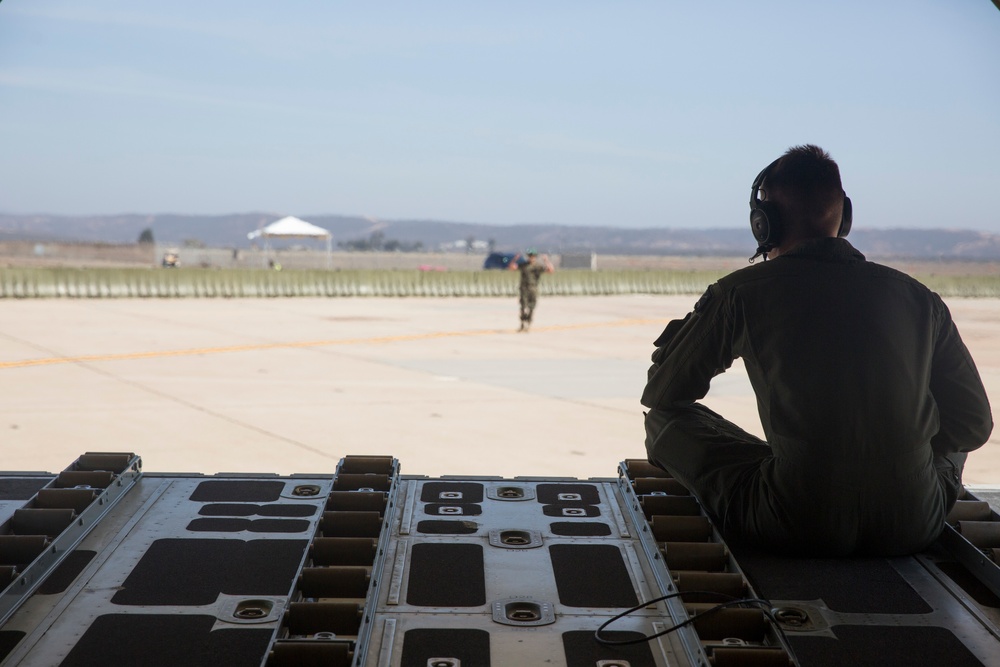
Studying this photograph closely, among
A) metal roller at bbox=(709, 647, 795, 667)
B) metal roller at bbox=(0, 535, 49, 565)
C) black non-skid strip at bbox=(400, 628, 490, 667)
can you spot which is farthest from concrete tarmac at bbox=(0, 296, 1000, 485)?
metal roller at bbox=(709, 647, 795, 667)

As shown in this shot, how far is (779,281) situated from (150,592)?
2.30 meters

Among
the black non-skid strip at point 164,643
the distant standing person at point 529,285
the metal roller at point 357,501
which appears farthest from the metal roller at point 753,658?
the distant standing person at point 529,285

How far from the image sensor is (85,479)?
4211mm

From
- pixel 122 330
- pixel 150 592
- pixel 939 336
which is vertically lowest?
pixel 122 330

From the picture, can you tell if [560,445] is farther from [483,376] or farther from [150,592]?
[150,592]

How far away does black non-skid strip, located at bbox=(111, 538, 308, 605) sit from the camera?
10.1ft

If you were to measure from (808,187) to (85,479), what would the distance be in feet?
10.8

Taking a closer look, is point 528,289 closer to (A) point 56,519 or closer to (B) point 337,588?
(A) point 56,519

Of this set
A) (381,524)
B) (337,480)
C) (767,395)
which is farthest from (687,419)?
(337,480)

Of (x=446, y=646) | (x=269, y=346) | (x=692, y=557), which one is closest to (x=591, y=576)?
(x=692, y=557)

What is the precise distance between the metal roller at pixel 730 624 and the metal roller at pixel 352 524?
1329 millimetres

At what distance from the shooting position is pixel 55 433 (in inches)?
308

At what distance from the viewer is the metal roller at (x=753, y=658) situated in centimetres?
242

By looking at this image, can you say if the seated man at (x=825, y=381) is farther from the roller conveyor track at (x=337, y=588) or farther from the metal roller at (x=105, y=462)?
the metal roller at (x=105, y=462)
